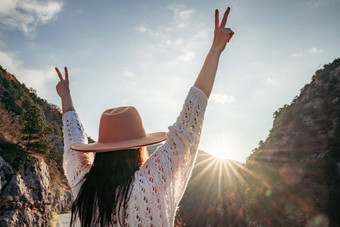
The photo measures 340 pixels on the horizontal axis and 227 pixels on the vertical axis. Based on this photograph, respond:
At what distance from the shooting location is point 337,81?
2750cm

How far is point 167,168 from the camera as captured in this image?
A: 100 cm

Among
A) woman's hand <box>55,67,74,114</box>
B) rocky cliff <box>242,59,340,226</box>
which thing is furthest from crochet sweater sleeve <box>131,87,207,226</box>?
rocky cliff <box>242,59,340,226</box>

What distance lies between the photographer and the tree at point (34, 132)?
13125mm

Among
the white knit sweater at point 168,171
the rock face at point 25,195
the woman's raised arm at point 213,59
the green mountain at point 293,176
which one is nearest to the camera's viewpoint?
the white knit sweater at point 168,171

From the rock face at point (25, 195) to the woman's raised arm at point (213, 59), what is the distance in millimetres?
11635

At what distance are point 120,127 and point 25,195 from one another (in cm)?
1260

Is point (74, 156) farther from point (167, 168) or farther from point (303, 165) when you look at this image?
point (303, 165)

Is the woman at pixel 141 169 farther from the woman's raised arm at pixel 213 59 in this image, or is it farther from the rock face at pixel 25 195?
the rock face at pixel 25 195

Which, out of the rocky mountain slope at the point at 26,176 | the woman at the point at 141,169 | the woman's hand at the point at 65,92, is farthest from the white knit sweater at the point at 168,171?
the rocky mountain slope at the point at 26,176

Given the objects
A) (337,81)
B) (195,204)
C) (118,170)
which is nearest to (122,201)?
(118,170)

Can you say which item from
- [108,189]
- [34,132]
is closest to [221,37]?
[108,189]

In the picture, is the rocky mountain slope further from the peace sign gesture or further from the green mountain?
the peace sign gesture

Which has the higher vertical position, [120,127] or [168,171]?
[120,127]

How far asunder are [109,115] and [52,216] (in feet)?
47.3
